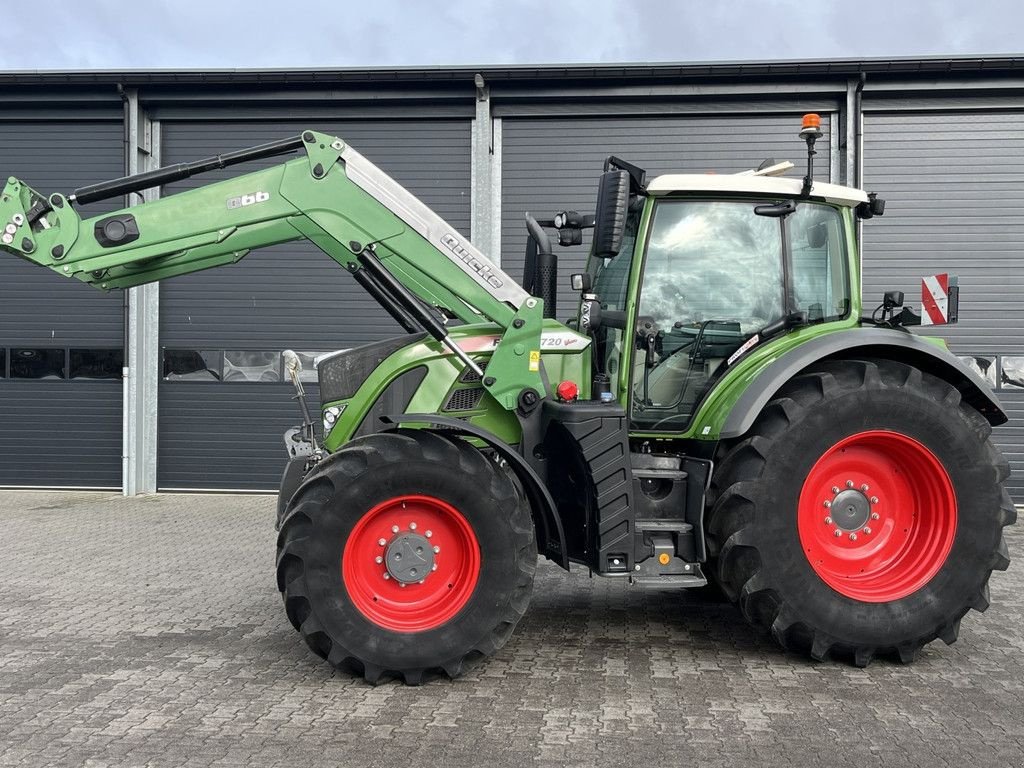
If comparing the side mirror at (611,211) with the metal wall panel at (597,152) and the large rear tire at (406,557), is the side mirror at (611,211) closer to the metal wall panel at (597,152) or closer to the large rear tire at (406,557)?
the large rear tire at (406,557)

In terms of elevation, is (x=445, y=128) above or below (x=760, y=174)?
above

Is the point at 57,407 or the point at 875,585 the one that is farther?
the point at 57,407

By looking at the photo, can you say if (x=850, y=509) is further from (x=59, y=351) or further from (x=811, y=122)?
(x=59, y=351)

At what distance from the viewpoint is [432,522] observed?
452 cm

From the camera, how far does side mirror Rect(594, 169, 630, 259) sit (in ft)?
14.5

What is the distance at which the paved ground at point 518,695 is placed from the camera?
3.62 m

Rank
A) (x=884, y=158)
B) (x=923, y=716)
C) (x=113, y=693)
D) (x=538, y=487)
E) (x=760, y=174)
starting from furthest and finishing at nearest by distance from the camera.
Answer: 1. (x=884, y=158)
2. (x=760, y=174)
3. (x=538, y=487)
4. (x=113, y=693)
5. (x=923, y=716)

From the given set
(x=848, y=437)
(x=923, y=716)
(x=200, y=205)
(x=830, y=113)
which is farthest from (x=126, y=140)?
(x=923, y=716)

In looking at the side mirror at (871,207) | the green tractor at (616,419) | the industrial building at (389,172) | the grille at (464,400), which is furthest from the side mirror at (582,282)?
the industrial building at (389,172)

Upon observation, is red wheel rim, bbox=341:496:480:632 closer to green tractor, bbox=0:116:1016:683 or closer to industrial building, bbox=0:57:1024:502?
green tractor, bbox=0:116:1016:683

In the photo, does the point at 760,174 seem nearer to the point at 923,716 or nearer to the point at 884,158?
the point at 923,716

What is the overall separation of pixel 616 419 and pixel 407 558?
4.09 ft

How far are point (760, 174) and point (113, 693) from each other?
431 centimetres

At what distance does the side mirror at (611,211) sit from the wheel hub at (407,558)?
1689 mm
